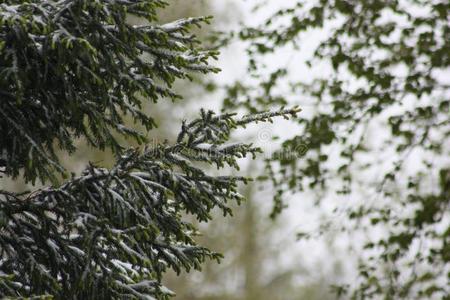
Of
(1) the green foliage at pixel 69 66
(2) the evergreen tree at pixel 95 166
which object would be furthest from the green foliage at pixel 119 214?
(1) the green foliage at pixel 69 66

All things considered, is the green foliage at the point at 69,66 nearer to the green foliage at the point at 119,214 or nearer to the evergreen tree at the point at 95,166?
the evergreen tree at the point at 95,166

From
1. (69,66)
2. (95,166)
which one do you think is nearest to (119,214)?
(95,166)

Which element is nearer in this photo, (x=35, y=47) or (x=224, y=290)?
(x=35, y=47)

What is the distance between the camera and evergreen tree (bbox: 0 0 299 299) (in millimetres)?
3471

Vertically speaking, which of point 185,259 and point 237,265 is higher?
point 237,265

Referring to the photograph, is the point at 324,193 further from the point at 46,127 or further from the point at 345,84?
the point at 46,127

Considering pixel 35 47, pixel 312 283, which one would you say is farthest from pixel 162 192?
pixel 312 283

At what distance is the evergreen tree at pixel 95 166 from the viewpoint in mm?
3471

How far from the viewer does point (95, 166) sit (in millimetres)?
3801

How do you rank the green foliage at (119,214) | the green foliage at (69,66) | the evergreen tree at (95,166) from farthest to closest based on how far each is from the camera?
1. the green foliage at (119,214)
2. the evergreen tree at (95,166)
3. the green foliage at (69,66)

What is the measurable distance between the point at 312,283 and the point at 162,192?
79.2 feet

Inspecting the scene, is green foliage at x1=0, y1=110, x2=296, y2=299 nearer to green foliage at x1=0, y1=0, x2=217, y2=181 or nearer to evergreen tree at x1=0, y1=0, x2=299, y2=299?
evergreen tree at x1=0, y1=0, x2=299, y2=299

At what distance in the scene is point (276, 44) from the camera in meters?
6.59

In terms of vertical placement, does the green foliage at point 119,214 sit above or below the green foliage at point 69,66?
below
